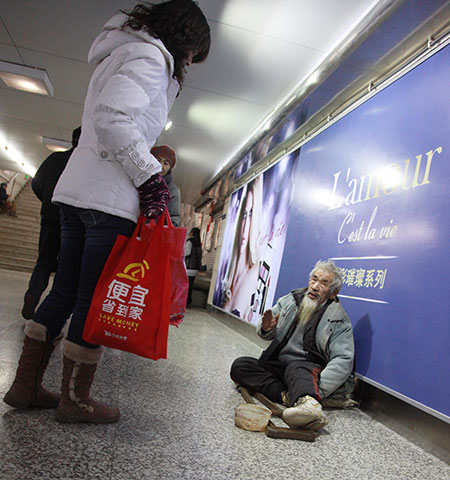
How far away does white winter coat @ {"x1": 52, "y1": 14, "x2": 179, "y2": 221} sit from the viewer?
127 centimetres

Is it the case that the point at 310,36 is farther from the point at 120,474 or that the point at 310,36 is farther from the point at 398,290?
the point at 120,474

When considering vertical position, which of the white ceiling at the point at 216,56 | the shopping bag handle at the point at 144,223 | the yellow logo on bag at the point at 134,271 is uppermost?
the white ceiling at the point at 216,56

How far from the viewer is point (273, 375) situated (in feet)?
8.30

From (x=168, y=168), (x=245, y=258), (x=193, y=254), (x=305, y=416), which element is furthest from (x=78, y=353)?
(x=193, y=254)

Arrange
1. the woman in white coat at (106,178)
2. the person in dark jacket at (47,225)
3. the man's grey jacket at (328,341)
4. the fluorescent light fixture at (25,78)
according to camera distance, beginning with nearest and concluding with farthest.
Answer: the woman in white coat at (106,178) < the man's grey jacket at (328,341) < the person in dark jacket at (47,225) < the fluorescent light fixture at (25,78)

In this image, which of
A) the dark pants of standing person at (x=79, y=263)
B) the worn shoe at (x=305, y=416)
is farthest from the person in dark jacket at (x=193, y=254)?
the dark pants of standing person at (x=79, y=263)

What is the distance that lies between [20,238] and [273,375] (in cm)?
1160

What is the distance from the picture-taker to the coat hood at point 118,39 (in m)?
1.39

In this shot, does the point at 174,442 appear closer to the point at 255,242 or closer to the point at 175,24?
the point at 175,24

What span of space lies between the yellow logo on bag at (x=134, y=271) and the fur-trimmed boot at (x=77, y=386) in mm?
288

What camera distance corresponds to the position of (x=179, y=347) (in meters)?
3.42

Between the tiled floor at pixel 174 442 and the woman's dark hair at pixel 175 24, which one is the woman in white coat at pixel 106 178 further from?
the tiled floor at pixel 174 442

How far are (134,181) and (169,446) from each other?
3.04 feet

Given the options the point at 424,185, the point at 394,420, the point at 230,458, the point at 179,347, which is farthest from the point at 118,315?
the point at 179,347
